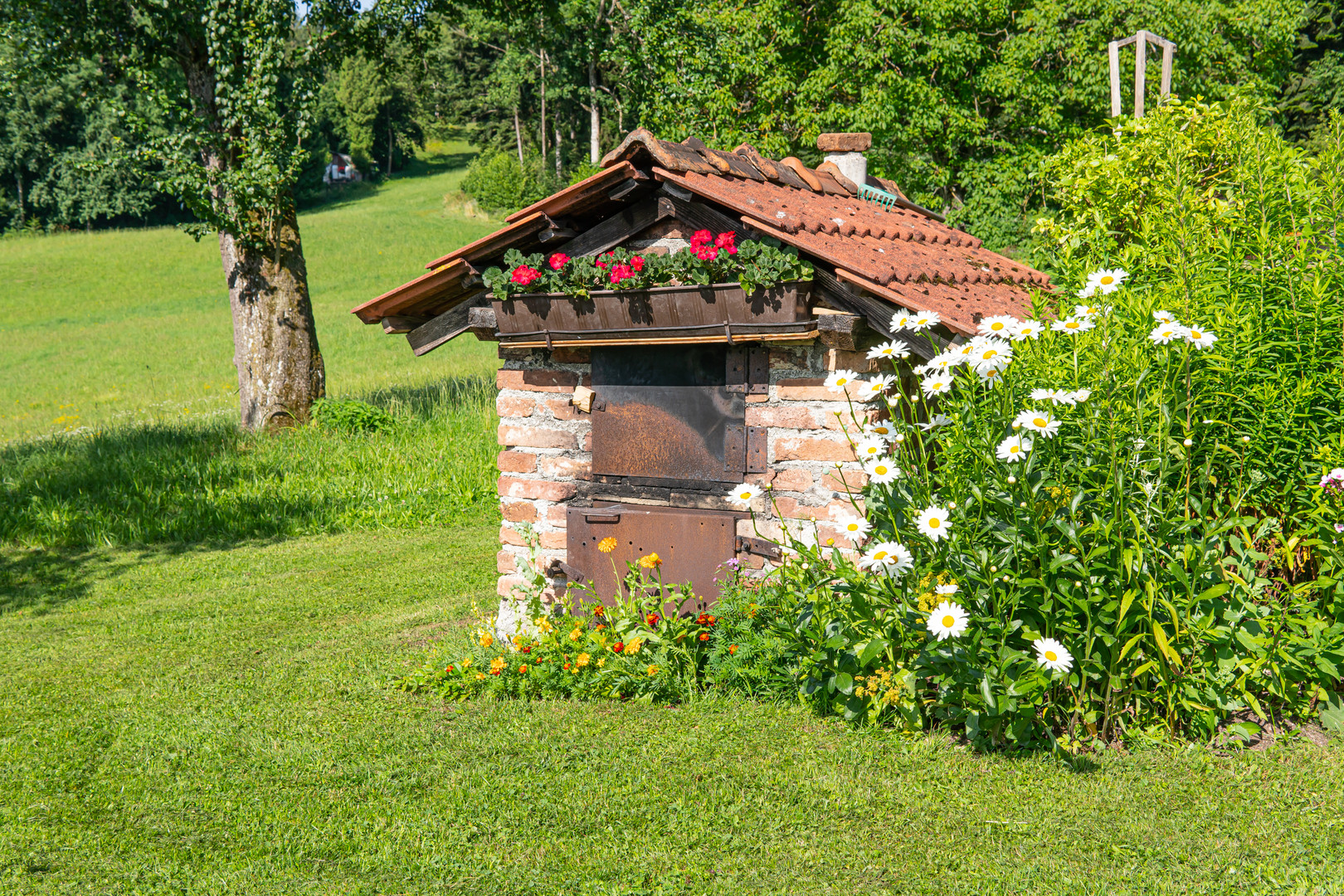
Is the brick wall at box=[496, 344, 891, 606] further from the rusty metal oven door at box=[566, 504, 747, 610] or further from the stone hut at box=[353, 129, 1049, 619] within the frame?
the rusty metal oven door at box=[566, 504, 747, 610]

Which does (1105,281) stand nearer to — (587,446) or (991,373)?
(991,373)

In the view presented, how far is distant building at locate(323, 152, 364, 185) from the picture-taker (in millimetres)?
68188

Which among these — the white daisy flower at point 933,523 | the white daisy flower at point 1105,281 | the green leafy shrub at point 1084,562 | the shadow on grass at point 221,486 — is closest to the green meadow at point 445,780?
the green leafy shrub at point 1084,562

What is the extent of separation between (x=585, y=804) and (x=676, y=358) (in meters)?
2.54

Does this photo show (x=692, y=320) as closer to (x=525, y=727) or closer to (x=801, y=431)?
(x=801, y=431)

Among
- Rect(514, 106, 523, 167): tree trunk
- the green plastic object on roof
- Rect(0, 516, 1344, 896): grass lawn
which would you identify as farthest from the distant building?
Rect(0, 516, 1344, 896): grass lawn

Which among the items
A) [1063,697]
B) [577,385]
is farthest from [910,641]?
[577,385]

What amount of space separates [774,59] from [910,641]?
17.2 metres

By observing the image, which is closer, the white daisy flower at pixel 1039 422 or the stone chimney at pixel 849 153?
the white daisy flower at pixel 1039 422

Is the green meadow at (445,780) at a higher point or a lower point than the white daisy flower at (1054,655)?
lower

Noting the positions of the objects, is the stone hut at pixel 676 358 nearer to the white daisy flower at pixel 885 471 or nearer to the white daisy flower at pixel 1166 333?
the white daisy flower at pixel 885 471

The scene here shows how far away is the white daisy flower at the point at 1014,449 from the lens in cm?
358

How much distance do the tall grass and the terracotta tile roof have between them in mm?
4872

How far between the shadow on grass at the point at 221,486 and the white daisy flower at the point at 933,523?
7.63 meters
